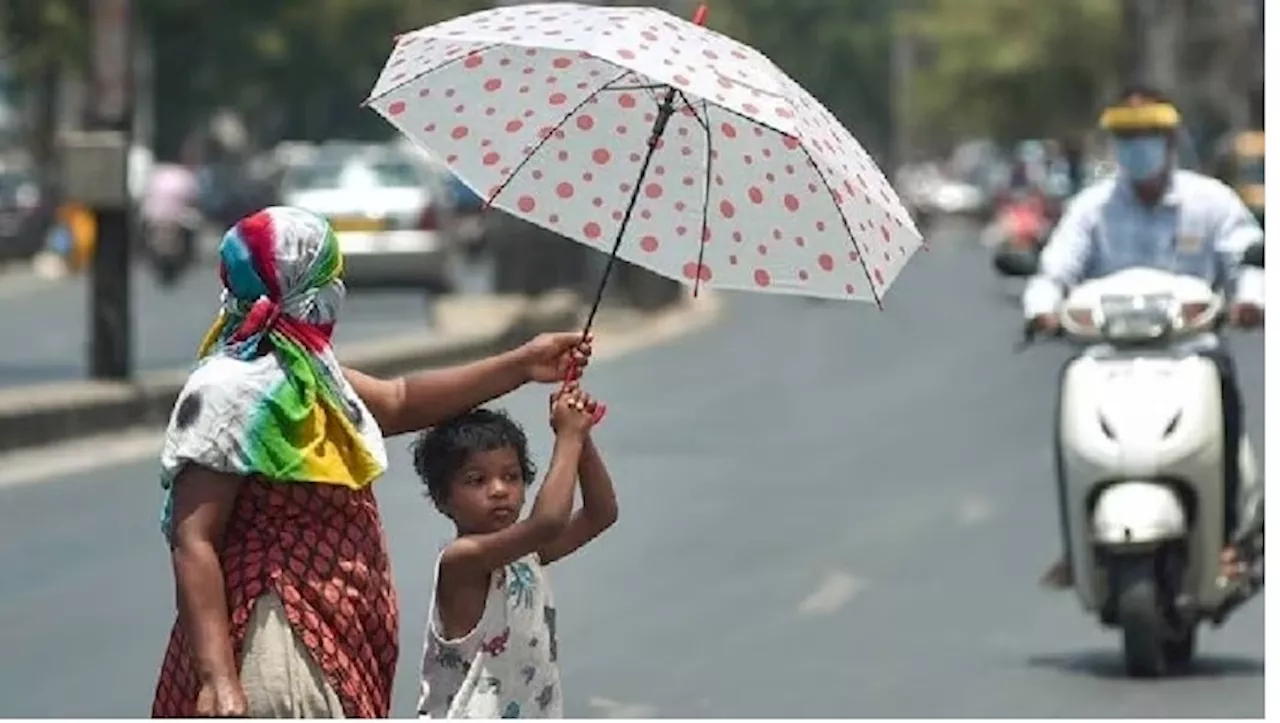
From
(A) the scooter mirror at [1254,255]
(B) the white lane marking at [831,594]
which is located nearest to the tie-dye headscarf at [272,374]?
(A) the scooter mirror at [1254,255]

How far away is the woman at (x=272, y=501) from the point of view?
582cm

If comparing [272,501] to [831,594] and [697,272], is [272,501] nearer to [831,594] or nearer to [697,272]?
[697,272]

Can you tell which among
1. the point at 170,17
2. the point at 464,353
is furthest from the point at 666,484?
the point at 170,17

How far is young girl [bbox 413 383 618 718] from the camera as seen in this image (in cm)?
620

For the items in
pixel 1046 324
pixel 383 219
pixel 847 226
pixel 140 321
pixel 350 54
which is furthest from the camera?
pixel 350 54

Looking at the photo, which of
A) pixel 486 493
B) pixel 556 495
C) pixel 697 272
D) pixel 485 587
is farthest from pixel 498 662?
pixel 697 272

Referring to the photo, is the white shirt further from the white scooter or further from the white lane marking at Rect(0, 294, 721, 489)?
the white lane marking at Rect(0, 294, 721, 489)

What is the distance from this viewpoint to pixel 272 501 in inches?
233

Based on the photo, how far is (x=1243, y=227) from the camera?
11.6 m

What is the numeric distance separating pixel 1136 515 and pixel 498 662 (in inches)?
209

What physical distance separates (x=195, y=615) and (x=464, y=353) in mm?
22167

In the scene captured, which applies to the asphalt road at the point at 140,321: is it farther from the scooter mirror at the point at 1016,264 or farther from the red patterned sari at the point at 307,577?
the red patterned sari at the point at 307,577

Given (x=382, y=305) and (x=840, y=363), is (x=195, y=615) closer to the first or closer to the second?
(x=840, y=363)

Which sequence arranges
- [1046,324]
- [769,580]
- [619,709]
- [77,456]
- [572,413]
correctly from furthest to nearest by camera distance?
1. [77,456]
2. [769,580]
3. [1046,324]
4. [619,709]
5. [572,413]
